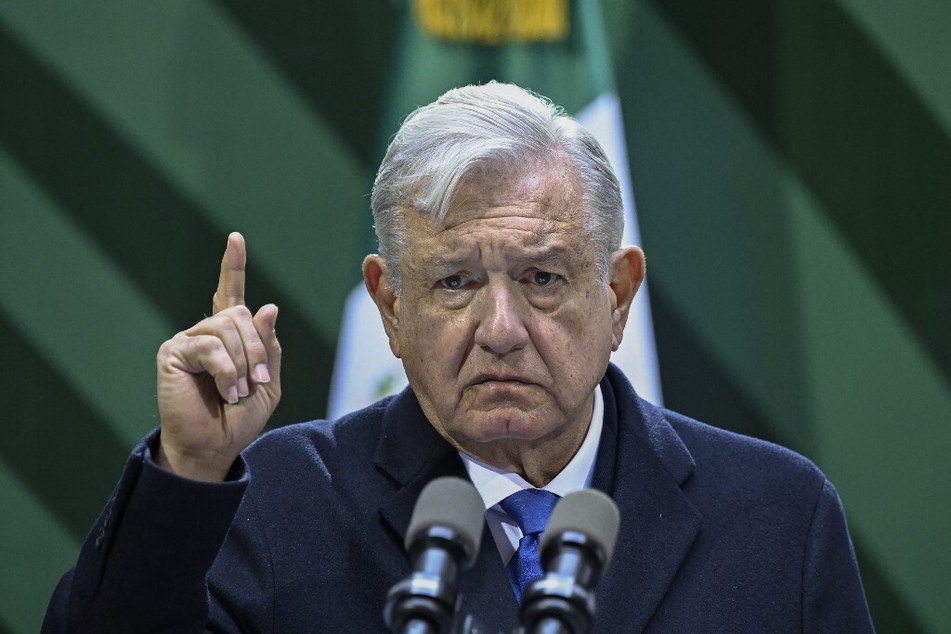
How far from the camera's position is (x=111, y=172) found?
3.58m

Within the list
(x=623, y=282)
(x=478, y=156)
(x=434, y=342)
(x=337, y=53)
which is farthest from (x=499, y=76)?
(x=434, y=342)

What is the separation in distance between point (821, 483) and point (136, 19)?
2.30 m

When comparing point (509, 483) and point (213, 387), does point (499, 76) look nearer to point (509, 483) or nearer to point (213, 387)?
point (509, 483)

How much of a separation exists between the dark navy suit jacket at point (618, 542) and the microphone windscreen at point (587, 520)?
65 centimetres

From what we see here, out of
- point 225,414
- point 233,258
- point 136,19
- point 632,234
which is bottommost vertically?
point 632,234

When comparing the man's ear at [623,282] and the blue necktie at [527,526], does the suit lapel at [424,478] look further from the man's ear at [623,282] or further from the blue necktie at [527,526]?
the man's ear at [623,282]

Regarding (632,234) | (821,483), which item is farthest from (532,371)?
(632,234)

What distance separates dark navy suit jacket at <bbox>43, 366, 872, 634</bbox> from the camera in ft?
6.95

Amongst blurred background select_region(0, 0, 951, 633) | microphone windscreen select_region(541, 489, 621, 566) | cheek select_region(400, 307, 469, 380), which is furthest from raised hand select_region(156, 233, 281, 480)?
blurred background select_region(0, 0, 951, 633)

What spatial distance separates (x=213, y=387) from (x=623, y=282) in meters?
0.83

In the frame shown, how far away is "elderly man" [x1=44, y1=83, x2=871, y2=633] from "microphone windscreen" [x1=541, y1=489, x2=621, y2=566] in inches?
25.9

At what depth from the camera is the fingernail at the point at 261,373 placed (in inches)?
73.9

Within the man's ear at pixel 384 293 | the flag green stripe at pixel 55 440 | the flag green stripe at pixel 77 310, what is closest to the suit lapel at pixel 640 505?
the man's ear at pixel 384 293

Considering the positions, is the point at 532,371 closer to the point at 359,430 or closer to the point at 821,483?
the point at 359,430
